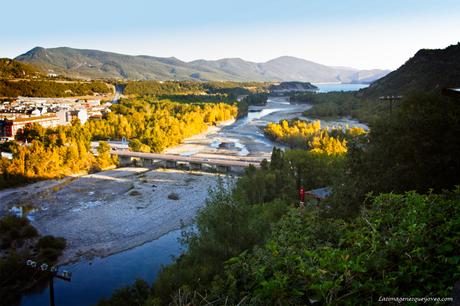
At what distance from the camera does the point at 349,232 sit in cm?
570

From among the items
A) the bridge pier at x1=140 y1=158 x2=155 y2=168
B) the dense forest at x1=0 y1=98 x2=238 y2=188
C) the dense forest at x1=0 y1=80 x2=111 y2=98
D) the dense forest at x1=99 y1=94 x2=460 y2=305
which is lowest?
the bridge pier at x1=140 y1=158 x2=155 y2=168

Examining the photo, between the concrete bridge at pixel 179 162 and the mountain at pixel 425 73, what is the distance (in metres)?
37.9

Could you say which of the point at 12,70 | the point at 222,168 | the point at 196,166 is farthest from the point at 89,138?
the point at 12,70

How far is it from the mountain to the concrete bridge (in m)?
37.9

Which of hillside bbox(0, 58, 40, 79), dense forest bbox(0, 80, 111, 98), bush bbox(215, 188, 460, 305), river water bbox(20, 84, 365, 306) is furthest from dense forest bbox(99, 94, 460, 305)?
hillside bbox(0, 58, 40, 79)

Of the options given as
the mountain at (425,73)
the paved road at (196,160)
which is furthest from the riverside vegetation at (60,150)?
the mountain at (425,73)

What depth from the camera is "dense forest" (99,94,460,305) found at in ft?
13.7

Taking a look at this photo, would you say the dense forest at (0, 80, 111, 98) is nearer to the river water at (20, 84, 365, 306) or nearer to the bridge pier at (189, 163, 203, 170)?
the bridge pier at (189, 163, 203, 170)

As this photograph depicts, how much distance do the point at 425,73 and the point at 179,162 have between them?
6068cm

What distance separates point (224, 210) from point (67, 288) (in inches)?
454

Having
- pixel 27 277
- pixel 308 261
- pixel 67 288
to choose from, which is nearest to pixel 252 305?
pixel 308 261

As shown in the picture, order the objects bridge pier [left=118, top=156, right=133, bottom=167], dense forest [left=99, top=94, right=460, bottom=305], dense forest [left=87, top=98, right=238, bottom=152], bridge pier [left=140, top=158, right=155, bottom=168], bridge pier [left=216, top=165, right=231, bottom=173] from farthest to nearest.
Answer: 1. dense forest [left=87, top=98, right=238, bottom=152]
2. bridge pier [left=118, top=156, right=133, bottom=167]
3. bridge pier [left=140, top=158, right=155, bottom=168]
4. bridge pier [left=216, top=165, right=231, bottom=173]
5. dense forest [left=99, top=94, right=460, bottom=305]

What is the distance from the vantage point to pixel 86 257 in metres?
25.1

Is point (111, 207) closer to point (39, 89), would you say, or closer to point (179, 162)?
point (179, 162)
